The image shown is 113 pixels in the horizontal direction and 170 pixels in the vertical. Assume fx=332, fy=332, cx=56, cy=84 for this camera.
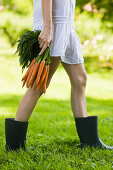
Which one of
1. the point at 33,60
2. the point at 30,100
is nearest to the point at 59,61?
the point at 33,60

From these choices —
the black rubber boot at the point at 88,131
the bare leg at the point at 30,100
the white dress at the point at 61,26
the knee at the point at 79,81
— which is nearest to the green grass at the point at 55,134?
the black rubber boot at the point at 88,131

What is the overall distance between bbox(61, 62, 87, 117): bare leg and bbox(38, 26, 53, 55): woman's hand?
1.03 feet

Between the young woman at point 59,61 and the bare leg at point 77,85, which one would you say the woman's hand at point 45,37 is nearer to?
the young woman at point 59,61

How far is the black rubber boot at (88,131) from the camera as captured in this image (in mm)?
2516

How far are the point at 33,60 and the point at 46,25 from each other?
25 centimetres

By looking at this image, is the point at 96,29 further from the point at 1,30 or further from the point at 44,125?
the point at 44,125

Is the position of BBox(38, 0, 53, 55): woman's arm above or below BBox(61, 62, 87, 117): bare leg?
above

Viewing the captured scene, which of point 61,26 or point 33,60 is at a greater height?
point 61,26

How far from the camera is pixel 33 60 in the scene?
226 cm

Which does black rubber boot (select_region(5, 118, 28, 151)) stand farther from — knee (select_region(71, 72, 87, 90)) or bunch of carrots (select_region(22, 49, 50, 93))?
knee (select_region(71, 72, 87, 90))

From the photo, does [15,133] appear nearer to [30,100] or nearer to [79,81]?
[30,100]

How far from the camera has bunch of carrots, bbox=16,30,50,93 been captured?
2.21 metres

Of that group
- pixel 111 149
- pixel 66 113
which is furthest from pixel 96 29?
pixel 111 149

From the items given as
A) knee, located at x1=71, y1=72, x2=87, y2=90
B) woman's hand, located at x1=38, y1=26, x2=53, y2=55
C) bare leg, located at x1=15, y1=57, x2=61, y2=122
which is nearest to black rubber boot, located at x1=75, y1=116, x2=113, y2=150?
knee, located at x1=71, y1=72, x2=87, y2=90
